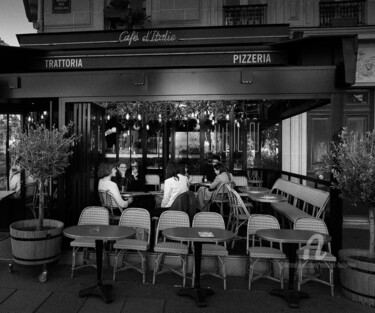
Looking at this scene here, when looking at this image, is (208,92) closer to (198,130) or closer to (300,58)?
(300,58)

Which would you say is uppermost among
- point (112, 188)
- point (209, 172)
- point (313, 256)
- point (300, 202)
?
point (209, 172)

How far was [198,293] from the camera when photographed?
4.64m

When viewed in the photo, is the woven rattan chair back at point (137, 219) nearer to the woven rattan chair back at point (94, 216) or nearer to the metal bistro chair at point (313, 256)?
the woven rattan chair back at point (94, 216)

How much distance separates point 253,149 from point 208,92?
5898 mm

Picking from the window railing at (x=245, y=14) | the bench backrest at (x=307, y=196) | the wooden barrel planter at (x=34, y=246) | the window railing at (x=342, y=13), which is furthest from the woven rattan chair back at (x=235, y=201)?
the window railing at (x=342, y=13)

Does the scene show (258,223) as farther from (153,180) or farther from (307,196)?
(153,180)

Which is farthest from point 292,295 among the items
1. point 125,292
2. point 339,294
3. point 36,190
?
point 36,190

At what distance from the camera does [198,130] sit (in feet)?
38.9

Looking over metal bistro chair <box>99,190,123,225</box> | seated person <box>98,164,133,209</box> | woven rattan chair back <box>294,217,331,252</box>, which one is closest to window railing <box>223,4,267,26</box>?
seated person <box>98,164,133,209</box>

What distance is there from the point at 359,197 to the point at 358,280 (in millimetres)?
1056

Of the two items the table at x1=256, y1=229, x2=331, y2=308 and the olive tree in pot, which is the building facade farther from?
the table at x1=256, y1=229, x2=331, y2=308

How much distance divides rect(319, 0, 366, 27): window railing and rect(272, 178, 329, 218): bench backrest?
463 centimetres

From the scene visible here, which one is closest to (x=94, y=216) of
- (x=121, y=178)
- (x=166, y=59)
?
(x=121, y=178)

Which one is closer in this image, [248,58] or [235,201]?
[248,58]
